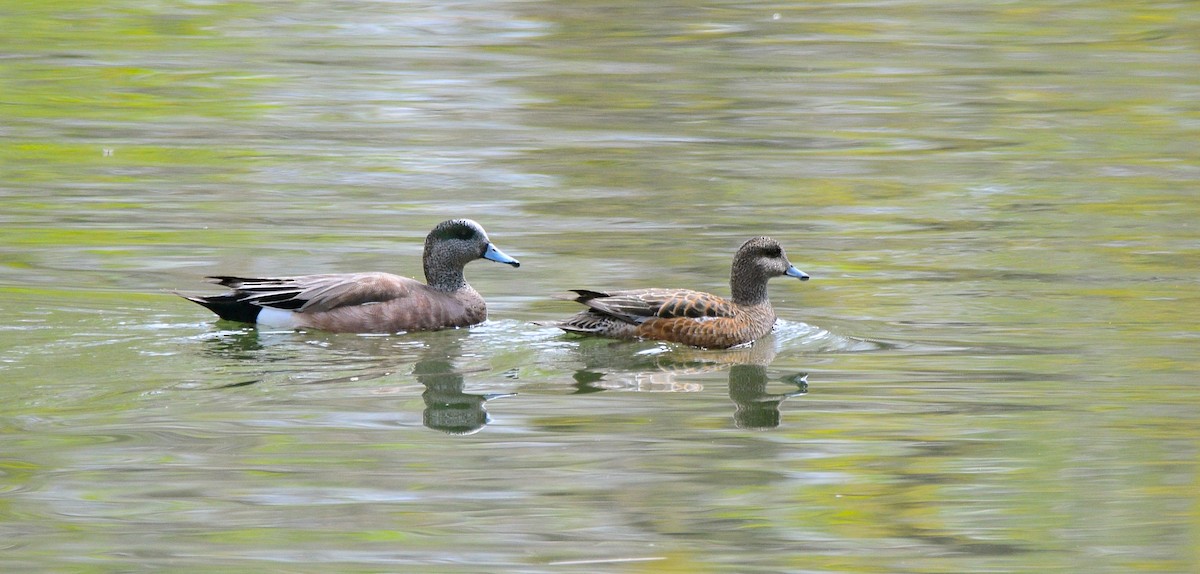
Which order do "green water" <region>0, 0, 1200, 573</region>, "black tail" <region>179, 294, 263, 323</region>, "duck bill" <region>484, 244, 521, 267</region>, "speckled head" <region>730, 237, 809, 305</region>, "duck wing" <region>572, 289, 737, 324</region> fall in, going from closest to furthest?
1. "green water" <region>0, 0, 1200, 573</region>
2. "duck wing" <region>572, 289, 737, 324</region>
3. "black tail" <region>179, 294, 263, 323</region>
4. "speckled head" <region>730, 237, 809, 305</region>
5. "duck bill" <region>484, 244, 521, 267</region>

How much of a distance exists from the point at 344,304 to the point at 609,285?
1730mm

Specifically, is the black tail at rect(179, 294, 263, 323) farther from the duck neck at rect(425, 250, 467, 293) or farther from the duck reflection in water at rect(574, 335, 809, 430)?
the duck reflection in water at rect(574, 335, 809, 430)

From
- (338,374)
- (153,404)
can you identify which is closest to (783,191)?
(338,374)

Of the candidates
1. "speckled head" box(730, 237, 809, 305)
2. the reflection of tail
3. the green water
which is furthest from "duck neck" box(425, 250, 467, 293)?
the reflection of tail

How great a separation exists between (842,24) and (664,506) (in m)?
14.8

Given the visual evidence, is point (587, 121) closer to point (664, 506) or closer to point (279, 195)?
point (279, 195)

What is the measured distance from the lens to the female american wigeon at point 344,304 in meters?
9.72

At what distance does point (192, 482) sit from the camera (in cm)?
684

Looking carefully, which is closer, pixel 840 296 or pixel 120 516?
pixel 120 516

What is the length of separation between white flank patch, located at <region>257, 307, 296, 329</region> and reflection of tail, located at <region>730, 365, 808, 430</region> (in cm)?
255

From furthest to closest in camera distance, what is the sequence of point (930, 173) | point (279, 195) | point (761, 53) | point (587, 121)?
point (761, 53) < point (587, 121) < point (930, 173) < point (279, 195)

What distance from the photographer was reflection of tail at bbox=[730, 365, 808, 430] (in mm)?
7875

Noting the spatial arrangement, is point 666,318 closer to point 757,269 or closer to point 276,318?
point 757,269

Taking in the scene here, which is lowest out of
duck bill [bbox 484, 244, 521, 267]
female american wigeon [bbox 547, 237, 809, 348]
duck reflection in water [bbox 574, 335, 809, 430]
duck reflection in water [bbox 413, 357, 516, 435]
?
duck reflection in water [bbox 574, 335, 809, 430]
